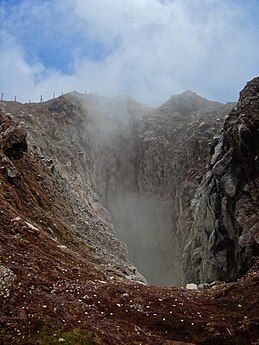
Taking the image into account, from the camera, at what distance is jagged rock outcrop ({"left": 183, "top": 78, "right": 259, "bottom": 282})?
44.1 m

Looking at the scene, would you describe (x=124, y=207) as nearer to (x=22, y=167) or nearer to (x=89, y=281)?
(x=22, y=167)

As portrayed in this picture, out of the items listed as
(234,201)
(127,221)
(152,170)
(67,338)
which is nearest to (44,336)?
(67,338)

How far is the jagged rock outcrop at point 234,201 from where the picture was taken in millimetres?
44062

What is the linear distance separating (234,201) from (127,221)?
2590 inches

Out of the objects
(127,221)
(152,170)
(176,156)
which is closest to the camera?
(127,221)

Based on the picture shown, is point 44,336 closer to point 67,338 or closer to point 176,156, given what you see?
point 67,338

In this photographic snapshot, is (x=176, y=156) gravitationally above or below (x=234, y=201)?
above

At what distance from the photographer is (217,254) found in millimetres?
52031

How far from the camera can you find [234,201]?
4906cm

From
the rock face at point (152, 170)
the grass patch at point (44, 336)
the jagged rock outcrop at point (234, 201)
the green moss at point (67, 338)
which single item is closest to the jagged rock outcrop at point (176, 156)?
the rock face at point (152, 170)

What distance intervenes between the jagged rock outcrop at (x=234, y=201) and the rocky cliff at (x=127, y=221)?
172 millimetres

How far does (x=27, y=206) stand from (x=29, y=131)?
49.4 m

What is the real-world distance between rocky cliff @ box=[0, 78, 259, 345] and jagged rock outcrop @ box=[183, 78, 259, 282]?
17 cm

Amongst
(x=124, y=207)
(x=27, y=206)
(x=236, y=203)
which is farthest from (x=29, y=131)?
(x=236, y=203)
